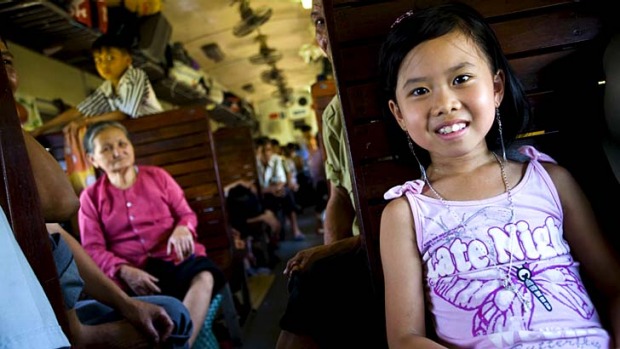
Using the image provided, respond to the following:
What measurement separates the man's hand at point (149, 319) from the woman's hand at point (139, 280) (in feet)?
2.26

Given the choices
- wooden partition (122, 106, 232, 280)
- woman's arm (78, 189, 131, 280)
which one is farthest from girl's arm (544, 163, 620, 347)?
wooden partition (122, 106, 232, 280)

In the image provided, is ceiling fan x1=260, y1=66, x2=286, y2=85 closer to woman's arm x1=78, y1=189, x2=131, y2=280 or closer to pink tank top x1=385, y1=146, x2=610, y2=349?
woman's arm x1=78, y1=189, x2=131, y2=280

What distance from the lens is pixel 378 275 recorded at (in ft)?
4.48

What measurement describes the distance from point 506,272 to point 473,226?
0.13m

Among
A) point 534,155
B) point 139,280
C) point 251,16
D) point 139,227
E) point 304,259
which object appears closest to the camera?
point 534,155

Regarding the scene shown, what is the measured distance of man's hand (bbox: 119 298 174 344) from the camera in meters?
1.68

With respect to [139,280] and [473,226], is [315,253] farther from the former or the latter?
[139,280]

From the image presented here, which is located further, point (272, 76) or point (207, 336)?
point (272, 76)

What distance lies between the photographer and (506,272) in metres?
1.08

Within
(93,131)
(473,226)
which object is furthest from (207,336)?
(473,226)

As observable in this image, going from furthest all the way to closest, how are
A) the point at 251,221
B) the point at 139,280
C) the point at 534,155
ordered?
the point at 251,221 < the point at 139,280 < the point at 534,155

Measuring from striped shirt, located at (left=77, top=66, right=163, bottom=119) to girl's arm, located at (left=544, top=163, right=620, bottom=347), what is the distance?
322 centimetres

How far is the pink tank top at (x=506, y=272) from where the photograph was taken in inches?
40.2

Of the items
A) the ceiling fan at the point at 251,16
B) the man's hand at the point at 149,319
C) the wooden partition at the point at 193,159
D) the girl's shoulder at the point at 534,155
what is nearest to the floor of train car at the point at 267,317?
the wooden partition at the point at 193,159
